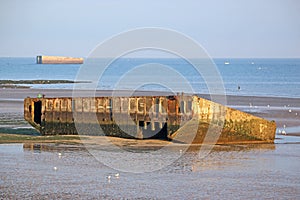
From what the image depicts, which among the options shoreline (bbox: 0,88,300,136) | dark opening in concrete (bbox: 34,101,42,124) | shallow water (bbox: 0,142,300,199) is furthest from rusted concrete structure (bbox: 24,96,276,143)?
shoreline (bbox: 0,88,300,136)

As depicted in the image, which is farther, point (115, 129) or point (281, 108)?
point (281, 108)

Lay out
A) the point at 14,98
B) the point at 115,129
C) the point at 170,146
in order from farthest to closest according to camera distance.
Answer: the point at 14,98 → the point at 115,129 → the point at 170,146

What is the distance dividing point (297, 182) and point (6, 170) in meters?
10.2

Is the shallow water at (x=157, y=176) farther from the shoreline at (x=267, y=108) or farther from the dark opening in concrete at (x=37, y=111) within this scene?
the shoreline at (x=267, y=108)

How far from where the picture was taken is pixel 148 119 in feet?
120

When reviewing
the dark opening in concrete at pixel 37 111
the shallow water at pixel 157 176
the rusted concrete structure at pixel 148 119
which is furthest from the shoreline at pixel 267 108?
the shallow water at pixel 157 176

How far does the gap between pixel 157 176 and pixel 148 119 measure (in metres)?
10.5

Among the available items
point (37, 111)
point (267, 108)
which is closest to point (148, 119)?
point (37, 111)

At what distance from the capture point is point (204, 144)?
34250 mm

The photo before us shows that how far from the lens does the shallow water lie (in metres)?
23.3

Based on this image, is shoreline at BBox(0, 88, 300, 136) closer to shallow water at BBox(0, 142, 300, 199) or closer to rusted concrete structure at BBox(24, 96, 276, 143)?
rusted concrete structure at BBox(24, 96, 276, 143)

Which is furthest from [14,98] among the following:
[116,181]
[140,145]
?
[116,181]

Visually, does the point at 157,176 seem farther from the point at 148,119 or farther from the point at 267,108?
the point at 267,108

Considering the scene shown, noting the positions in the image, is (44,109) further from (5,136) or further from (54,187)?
(54,187)
